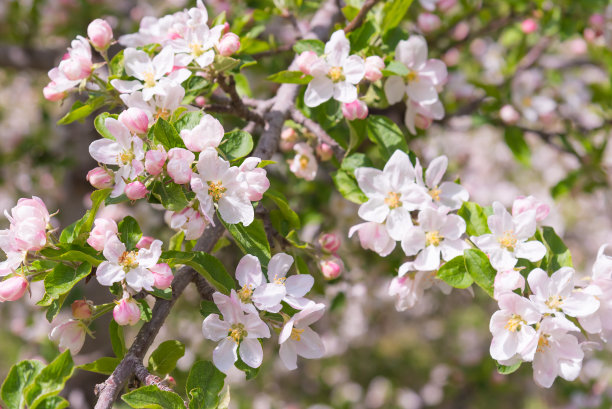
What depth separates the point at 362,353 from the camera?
3.98 metres

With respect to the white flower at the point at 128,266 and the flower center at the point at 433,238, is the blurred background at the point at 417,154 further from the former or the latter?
the white flower at the point at 128,266

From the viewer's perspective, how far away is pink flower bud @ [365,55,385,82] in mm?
1122

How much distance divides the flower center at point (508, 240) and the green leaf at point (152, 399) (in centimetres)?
63

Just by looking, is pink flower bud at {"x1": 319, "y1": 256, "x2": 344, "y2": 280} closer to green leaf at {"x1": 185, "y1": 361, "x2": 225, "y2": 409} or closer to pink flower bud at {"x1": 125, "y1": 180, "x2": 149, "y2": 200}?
green leaf at {"x1": 185, "y1": 361, "x2": 225, "y2": 409}

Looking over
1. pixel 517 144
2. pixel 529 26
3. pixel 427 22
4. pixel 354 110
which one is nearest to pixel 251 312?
pixel 354 110

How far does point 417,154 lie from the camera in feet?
6.17

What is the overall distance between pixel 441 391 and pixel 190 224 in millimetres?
2679

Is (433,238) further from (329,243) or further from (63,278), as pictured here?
(63,278)

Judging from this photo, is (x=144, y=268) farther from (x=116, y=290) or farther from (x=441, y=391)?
(x=441, y=391)

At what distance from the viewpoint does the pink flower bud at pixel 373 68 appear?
1122mm

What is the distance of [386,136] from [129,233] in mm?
559

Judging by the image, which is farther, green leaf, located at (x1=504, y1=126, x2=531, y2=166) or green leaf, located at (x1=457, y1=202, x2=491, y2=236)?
green leaf, located at (x1=504, y1=126, x2=531, y2=166)

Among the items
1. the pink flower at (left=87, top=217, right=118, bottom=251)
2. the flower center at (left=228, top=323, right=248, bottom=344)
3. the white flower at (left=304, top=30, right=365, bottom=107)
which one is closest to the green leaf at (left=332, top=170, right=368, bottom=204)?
the white flower at (left=304, top=30, right=365, bottom=107)

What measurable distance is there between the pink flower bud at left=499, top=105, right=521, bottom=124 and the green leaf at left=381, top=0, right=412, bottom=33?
0.82 meters
